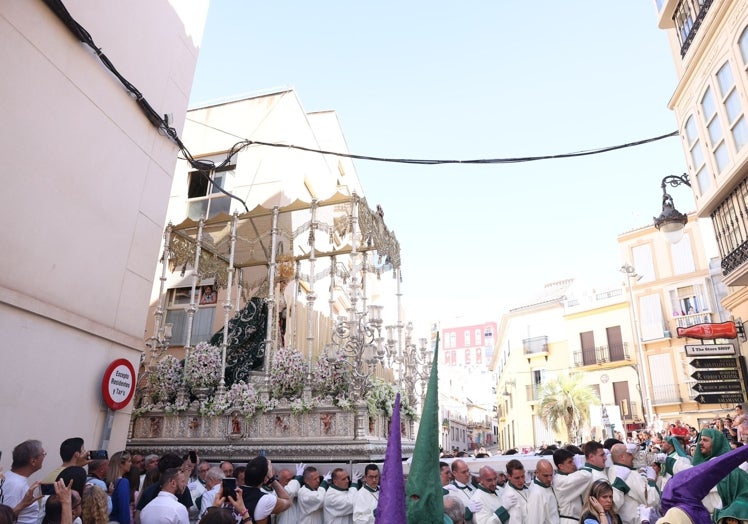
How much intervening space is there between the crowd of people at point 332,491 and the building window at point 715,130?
486cm

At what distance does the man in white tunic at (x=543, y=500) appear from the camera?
209 inches

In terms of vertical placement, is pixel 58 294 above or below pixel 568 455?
above

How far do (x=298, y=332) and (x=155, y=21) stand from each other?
5765 mm

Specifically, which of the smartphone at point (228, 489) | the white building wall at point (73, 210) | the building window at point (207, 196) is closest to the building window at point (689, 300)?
the building window at point (207, 196)

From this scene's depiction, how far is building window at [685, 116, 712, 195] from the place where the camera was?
1004 centimetres

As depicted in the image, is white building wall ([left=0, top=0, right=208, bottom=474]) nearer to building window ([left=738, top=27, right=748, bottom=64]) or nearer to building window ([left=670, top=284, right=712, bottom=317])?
building window ([left=738, top=27, right=748, bottom=64])

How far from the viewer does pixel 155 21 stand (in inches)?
331

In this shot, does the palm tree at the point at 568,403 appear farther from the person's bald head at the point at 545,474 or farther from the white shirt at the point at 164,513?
the white shirt at the point at 164,513

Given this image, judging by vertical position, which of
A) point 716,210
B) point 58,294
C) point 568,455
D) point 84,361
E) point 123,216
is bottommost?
point 568,455

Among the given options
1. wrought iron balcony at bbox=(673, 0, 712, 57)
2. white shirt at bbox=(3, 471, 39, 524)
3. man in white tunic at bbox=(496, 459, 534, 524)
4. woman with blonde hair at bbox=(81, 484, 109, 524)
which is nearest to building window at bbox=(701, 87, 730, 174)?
wrought iron balcony at bbox=(673, 0, 712, 57)

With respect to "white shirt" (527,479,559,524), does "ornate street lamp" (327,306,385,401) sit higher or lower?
higher

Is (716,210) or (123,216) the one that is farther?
(716,210)

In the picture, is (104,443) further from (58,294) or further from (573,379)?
(573,379)

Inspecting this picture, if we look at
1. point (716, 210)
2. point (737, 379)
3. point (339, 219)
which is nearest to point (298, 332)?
point (339, 219)
